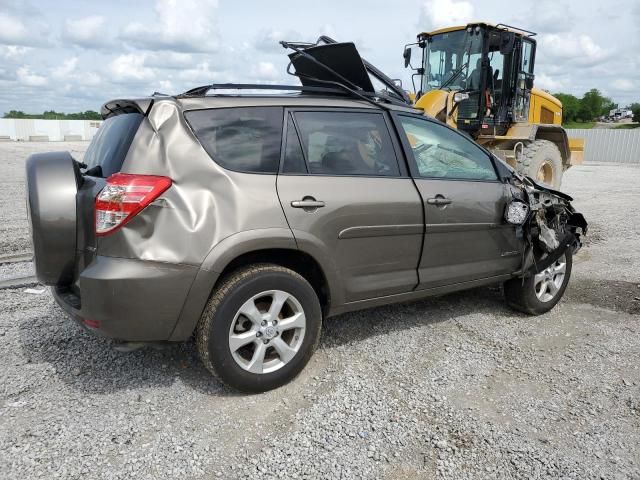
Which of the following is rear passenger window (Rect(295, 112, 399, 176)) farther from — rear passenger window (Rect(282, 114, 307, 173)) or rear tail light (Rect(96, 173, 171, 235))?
rear tail light (Rect(96, 173, 171, 235))

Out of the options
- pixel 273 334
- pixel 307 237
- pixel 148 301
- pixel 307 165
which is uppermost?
pixel 307 165

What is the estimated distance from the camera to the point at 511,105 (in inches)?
386

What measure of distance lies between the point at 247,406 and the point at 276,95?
1955 millimetres

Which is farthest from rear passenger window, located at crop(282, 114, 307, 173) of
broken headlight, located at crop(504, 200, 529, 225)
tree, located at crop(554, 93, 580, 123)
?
tree, located at crop(554, 93, 580, 123)

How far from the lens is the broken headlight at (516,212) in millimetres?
4230

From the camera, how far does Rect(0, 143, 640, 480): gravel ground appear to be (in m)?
2.62

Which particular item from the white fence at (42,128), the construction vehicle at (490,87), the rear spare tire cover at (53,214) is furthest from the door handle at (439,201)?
the white fence at (42,128)

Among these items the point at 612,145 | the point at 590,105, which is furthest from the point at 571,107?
the point at 612,145

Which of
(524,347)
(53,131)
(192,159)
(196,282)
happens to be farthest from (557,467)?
(53,131)

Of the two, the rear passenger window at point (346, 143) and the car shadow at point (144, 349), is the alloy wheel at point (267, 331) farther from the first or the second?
the rear passenger window at point (346, 143)

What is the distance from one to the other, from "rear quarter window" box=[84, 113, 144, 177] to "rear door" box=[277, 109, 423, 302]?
0.89m

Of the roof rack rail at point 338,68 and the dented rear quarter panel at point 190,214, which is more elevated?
the roof rack rail at point 338,68

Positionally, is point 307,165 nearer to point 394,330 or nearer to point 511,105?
point 394,330

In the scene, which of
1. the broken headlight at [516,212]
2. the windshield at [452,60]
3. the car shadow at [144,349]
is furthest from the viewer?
the windshield at [452,60]
